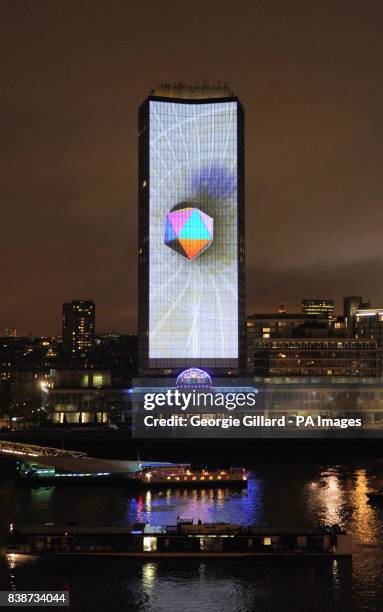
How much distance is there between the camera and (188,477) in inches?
3344

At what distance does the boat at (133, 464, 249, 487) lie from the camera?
83675 mm

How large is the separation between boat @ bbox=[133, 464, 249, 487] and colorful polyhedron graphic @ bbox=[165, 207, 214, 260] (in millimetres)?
52998

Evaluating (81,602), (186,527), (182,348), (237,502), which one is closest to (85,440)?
(182,348)

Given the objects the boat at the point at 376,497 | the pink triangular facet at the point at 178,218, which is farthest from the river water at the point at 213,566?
the pink triangular facet at the point at 178,218

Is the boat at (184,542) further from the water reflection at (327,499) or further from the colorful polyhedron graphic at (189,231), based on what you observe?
the colorful polyhedron graphic at (189,231)

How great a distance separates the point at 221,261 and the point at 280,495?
205ft

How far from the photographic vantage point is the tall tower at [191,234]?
13438 centimetres

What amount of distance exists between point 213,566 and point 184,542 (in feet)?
10.5

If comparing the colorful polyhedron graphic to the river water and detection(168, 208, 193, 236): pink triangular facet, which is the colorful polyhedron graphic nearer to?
detection(168, 208, 193, 236): pink triangular facet

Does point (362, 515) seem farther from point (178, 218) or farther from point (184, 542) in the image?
point (178, 218)

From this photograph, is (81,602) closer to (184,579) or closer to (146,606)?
(146,606)

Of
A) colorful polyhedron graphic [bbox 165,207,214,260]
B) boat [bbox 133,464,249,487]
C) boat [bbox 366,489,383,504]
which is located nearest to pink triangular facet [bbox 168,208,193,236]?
colorful polyhedron graphic [bbox 165,207,214,260]

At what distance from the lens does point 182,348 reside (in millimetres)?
136625

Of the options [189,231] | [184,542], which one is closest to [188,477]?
[184,542]
